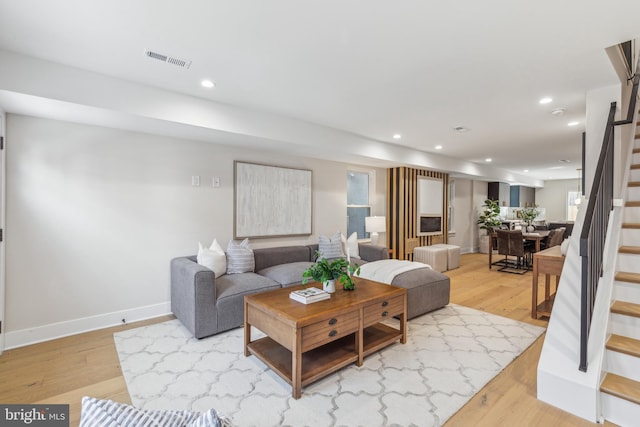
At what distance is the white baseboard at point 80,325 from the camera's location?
2838 millimetres

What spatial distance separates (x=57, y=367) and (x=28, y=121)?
7.39 ft

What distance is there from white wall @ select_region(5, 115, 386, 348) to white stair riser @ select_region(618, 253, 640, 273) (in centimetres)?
409

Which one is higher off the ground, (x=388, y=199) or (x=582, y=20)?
(x=582, y=20)

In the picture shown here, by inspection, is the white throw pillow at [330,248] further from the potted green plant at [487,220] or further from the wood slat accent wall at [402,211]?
the potted green plant at [487,220]

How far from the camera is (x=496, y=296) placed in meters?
4.40

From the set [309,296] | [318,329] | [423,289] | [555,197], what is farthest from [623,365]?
[555,197]

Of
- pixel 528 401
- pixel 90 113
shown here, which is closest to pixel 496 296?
pixel 528 401

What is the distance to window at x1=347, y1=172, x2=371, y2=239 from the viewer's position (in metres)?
5.86

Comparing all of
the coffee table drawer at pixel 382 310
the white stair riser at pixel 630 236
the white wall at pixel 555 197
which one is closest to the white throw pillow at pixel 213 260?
the coffee table drawer at pixel 382 310

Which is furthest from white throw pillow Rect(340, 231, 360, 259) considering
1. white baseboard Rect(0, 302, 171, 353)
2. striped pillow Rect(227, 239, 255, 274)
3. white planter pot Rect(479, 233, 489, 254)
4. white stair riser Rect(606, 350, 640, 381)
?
white planter pot Rect(479, 233, 489, 254)

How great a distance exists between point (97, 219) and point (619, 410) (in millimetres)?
4518

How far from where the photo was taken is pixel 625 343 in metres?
1.99

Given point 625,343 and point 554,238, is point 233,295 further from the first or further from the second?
point 554,238

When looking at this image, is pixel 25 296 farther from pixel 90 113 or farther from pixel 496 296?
pixel 496 296
